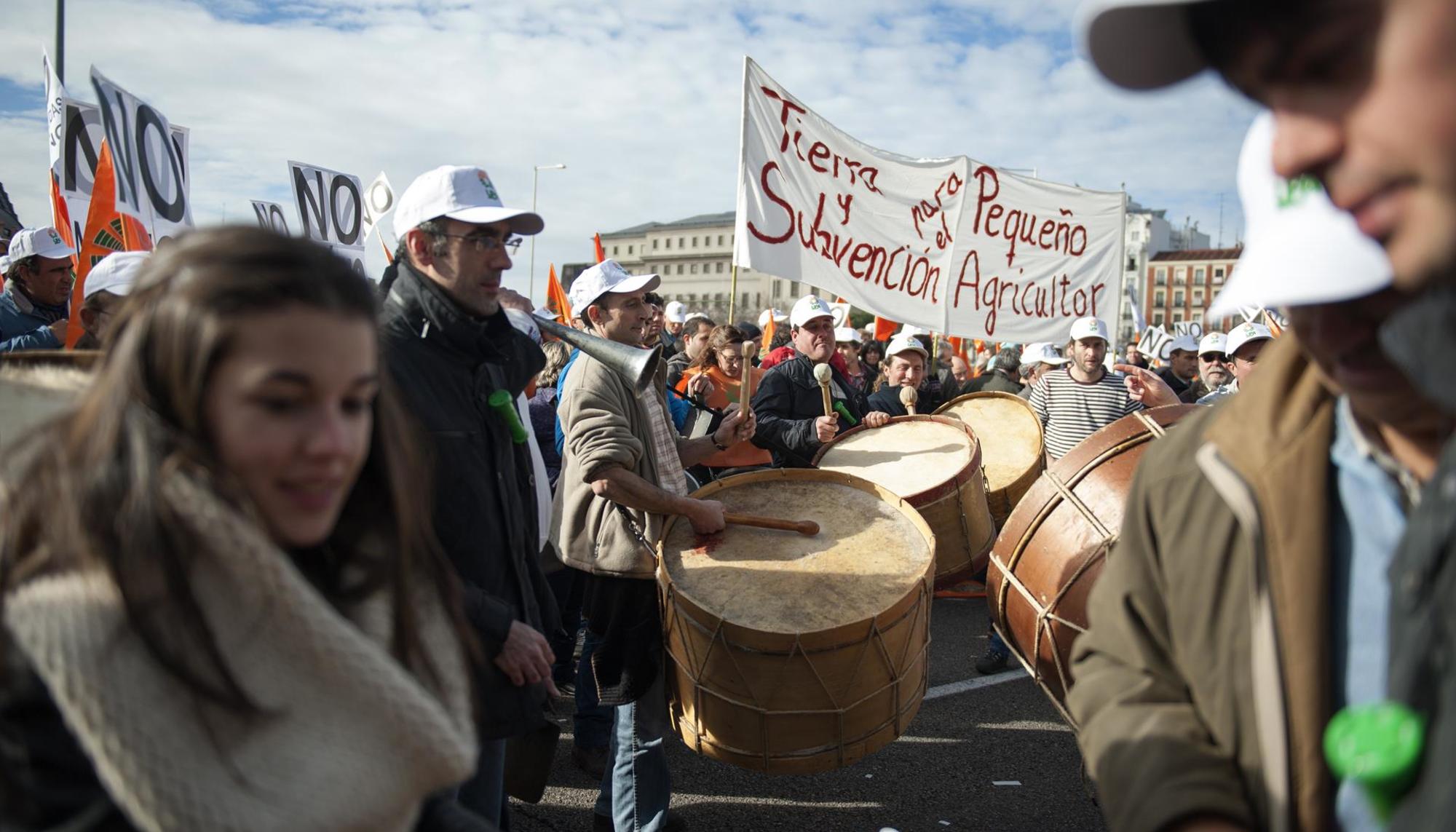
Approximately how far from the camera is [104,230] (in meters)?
5.46

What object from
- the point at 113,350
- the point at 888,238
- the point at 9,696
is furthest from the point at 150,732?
the point at 888,238

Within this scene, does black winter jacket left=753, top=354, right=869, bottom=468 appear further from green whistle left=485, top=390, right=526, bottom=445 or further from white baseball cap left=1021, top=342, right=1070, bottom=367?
white baseball cap left=1021, top=342, right=1070, bottom=367

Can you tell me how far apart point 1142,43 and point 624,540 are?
9.07ft

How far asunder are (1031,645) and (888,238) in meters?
4.68

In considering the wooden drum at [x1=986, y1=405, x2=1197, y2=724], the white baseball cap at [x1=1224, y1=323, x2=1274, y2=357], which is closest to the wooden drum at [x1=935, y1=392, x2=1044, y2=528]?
the white baseball cap at [x1=1224, y1=323, x2=1274, y2=357]

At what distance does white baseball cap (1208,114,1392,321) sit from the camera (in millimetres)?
Result: 1041

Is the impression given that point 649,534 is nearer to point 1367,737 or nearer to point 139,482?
point 139,482

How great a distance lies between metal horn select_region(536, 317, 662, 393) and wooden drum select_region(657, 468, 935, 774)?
1.88 feet

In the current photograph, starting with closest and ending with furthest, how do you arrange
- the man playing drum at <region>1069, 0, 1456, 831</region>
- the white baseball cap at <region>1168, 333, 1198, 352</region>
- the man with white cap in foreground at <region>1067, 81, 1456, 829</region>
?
the man playing drum at <region>1069, 0, 1456, 831</region>
the man with white cap in foreground at <region>1067, 81, 1456, 829</region>
the white baseball cap at <region>1168, 333, 1198, 352</region>

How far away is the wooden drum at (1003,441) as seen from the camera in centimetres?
621

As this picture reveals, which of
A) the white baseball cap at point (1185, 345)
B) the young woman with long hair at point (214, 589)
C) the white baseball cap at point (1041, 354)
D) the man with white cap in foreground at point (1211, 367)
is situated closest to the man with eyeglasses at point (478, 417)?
the young woman with long hair at point (214, 589)

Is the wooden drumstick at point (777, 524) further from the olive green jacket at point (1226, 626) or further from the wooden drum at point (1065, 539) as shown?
the olive green jacket at point (1226, 626)

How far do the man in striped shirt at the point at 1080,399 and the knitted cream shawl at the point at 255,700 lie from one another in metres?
5.78

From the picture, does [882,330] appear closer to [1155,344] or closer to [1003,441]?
[1003,441]
